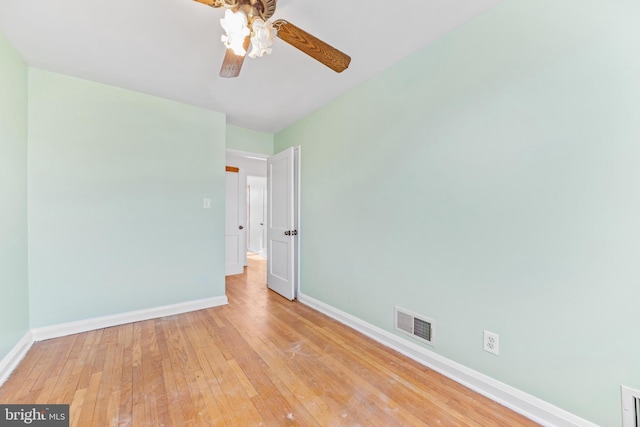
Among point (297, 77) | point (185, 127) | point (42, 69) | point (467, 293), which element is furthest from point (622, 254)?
point (42, 69)

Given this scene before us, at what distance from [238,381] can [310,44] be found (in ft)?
6.93

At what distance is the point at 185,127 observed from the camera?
9.45 feet

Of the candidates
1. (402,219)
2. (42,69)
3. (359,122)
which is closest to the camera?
(402,219)

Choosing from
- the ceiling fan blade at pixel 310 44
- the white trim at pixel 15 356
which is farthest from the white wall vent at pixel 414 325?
the white trim at pixel 15 356

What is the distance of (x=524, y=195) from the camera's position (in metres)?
1.42

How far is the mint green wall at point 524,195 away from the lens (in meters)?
1.17

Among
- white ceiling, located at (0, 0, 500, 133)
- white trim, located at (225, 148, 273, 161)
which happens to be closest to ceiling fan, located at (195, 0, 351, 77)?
white ceiling, located at (0, 0, 500, 133)

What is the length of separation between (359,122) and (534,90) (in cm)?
134

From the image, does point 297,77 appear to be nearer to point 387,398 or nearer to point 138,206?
point 138,206

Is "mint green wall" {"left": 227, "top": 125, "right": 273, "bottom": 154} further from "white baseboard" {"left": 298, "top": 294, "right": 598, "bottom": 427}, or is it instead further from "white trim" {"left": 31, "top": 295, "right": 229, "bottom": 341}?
"white baseboard" {"left": 298, "top": 294, "right": 598, "bottom": 427}

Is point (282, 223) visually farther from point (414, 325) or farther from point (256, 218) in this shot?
point (256, 218)

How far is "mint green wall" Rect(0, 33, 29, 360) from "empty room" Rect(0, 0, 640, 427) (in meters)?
0.02

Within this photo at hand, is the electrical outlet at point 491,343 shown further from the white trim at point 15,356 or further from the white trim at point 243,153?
the white trim at point 243,153

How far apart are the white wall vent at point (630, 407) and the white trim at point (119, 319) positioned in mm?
3252
